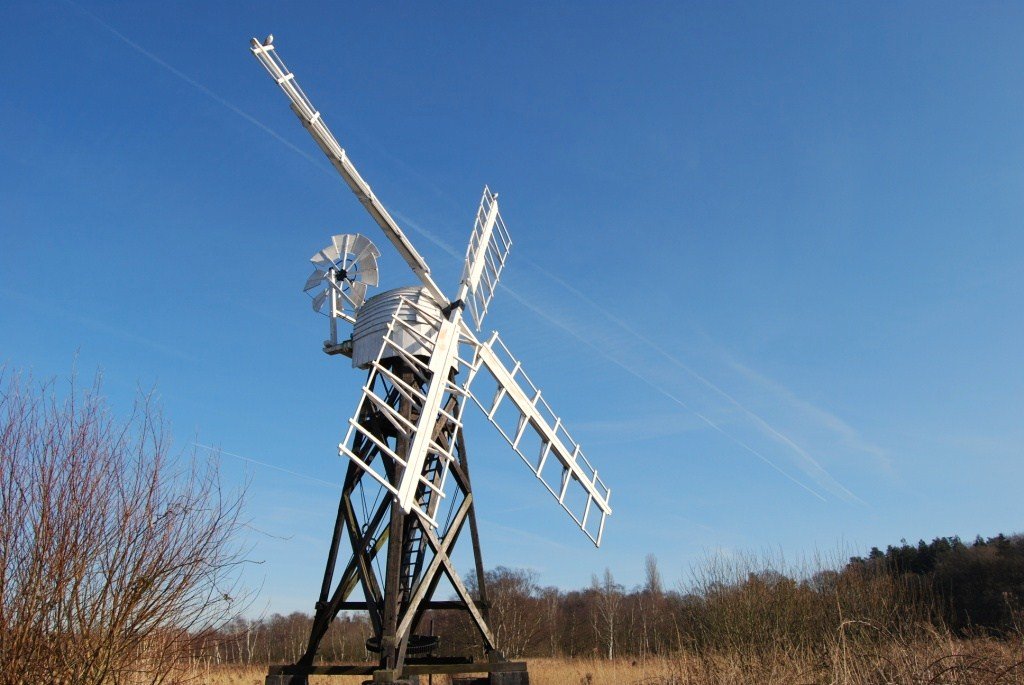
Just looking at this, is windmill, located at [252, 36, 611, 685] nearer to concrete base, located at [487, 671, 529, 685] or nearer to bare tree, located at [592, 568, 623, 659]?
concrete base, located at [487, 671, 529, 685]

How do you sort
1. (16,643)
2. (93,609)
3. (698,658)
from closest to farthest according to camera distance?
(16,643)
(93,609)
(698,658)

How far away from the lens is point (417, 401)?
1221 cm

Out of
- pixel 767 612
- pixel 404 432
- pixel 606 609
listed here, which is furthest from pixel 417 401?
pixel 606 609

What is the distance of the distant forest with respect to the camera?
1528 centimetres

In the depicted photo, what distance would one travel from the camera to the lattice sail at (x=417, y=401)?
1158cm

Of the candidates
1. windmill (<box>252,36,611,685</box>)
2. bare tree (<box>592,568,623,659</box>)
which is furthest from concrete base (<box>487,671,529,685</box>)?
bare tree (<box>592,568,623,659</box>)

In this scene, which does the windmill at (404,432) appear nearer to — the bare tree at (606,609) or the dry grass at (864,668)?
the dry grass at (864,668)

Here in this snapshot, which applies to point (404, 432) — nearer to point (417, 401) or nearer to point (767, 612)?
point (417, 401)

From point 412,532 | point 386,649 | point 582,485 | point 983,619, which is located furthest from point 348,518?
point 983,619

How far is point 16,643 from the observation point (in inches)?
257

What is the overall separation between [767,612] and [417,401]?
12609mm

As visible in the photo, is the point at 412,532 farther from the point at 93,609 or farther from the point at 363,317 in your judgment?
the point at 93,609

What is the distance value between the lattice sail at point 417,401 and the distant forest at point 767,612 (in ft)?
9.92

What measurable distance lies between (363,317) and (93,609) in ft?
23.2
